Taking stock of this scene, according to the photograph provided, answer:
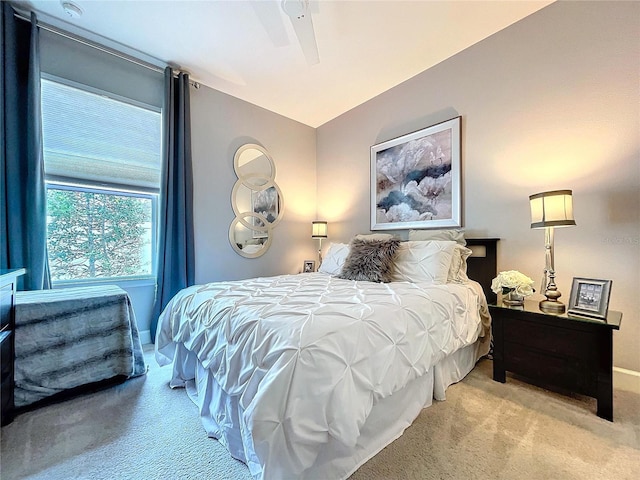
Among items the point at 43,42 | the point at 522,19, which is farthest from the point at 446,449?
the point at 43,42

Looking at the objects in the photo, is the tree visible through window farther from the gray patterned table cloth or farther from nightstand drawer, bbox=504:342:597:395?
nightstand drawer, bbox=504:342:597:395

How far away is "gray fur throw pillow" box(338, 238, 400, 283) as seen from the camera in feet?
7.74

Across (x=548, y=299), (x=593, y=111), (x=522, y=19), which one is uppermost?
(x=522, y=19)

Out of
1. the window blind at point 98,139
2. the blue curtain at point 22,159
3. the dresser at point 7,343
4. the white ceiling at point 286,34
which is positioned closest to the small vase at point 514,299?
the white ceiling at point 286,34

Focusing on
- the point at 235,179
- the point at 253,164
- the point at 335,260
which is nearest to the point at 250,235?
the point at 235,179

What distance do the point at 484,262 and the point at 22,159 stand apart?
160 inches

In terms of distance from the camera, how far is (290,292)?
6.18 ft

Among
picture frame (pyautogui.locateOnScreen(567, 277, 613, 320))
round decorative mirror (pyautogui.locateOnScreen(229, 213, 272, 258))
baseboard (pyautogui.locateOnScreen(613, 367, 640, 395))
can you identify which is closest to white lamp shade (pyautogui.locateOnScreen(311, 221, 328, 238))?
round decorative mirror (pyautogui.locateOnScreen(229, 213, 272, 258))

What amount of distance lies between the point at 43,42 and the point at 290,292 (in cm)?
306

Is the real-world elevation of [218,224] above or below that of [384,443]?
above

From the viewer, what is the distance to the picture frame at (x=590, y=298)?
163 centimetres

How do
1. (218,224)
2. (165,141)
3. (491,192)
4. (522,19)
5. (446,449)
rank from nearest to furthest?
(446,449), (522,19), (491,192), (165,141), (218,224)

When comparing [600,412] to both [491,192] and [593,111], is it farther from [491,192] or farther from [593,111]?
[593,111]

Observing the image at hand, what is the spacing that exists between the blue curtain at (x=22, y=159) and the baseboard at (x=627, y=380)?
443 cm
